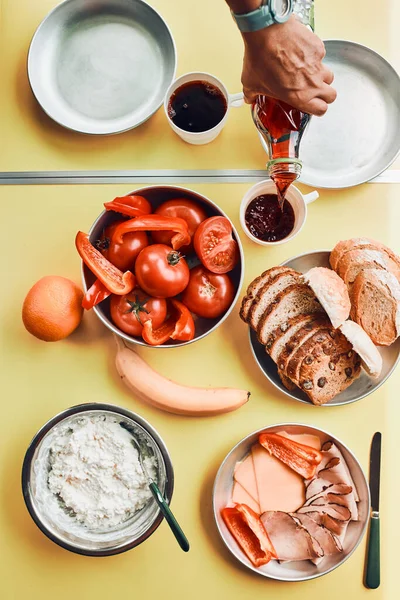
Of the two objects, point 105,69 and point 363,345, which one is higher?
point 105,69

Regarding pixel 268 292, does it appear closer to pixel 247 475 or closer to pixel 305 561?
pixel 247 475

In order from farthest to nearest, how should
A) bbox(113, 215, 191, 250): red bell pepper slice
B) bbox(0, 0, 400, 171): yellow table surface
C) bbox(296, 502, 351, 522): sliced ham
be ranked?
1. bbox(0, 0, 400, 171): yellow table surface
2. bbox(296, 502, 351, 522): sliced ham
3. bbox(113, 215, 191, 250): red bell pepper slice

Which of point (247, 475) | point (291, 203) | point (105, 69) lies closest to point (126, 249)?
point (291, 203)

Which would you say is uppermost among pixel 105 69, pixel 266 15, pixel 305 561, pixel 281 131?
pixel 266 15

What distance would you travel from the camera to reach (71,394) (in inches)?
57.1

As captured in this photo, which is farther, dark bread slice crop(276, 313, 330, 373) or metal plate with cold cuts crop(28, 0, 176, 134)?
metal plate with cold cuts crop(28, 0, 176, 134)

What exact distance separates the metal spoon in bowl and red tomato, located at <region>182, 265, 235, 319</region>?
0.37 meters

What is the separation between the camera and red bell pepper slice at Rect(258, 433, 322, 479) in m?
1.38

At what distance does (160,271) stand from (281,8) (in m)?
0.59

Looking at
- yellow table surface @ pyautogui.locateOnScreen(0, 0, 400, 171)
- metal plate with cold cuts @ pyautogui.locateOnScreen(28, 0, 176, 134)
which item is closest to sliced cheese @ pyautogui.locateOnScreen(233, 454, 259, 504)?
yellow table surface @ pyautogui.locateOnScreen(0, 0, 400, 171)

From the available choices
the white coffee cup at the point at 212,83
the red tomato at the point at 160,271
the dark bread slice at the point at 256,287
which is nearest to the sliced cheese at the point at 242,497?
the dark bread slice at the point at 256,287

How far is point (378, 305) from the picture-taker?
1.29 metres

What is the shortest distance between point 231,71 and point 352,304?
73 centimetres

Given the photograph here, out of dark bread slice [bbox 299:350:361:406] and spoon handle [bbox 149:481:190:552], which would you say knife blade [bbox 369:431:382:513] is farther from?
spoon handle [bbox 149:481:190:552]
